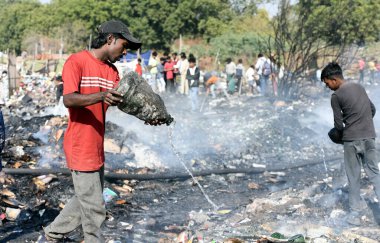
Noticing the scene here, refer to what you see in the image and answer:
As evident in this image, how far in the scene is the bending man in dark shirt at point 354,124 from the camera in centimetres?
521

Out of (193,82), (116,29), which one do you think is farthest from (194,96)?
(116,29)

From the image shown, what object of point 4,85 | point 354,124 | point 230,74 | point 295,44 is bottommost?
point 4,85

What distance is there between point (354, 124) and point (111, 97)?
3.08 m

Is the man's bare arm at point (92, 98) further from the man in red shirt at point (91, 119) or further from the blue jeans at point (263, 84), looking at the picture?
the blue jeans at point (263, 84)

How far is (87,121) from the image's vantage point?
3504 millimetres

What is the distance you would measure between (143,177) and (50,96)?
538 inches

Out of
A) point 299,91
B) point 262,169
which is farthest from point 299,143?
point 299,91

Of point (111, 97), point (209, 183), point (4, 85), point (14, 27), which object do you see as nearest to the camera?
point (111, 97)

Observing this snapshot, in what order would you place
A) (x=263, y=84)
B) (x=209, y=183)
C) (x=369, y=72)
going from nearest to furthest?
(x=209, y=183) → (x=263, y=84) → (x=369, y=72)

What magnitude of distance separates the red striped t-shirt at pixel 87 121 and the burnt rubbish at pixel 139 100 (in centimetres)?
22

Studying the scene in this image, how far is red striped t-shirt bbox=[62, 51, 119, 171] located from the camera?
3461 millimetres

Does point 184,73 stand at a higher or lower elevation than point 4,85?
higher

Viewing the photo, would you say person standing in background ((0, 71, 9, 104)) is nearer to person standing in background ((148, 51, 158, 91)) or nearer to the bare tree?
person standing in background ((148, 51, 158, 91))

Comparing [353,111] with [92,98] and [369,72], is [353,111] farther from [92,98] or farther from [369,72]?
[369,72]
